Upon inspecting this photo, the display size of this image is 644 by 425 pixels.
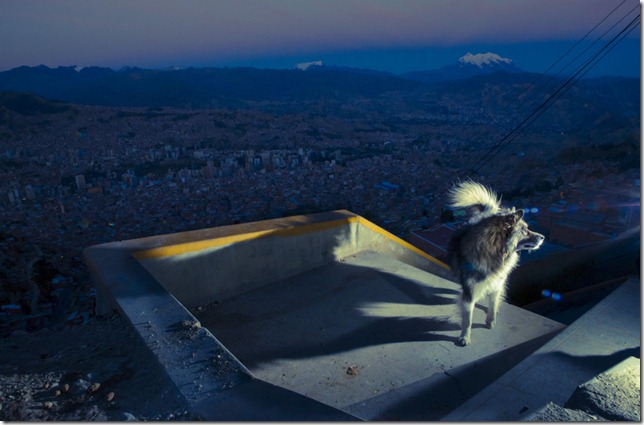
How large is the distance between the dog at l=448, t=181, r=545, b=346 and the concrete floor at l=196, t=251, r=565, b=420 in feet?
1.04

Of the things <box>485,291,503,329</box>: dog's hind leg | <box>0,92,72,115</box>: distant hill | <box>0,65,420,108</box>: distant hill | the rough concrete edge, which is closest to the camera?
the rough concrete edge

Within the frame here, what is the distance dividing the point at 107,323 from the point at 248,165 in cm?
2109

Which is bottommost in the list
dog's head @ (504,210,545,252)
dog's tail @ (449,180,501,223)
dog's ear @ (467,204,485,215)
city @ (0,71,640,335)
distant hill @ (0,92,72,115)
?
city @ (0,71,640,335)

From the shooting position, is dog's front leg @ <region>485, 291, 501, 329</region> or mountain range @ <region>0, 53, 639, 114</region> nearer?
dog's front leg @ <region>485, 291, 501, 329</region>

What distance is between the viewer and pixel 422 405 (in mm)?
2426

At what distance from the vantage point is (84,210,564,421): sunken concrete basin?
1838mm

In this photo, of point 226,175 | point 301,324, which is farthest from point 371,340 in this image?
point 226,175

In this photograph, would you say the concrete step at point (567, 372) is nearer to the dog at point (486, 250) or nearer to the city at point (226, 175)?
the dog at point (486, 250)

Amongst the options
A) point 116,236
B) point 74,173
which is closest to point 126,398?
point 116,236

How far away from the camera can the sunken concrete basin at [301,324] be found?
1.84 m

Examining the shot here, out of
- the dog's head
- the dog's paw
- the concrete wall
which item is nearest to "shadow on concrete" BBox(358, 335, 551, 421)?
the dog's paw

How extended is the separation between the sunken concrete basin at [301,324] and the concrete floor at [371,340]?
0.04 ft

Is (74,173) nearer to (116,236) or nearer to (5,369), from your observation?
(116,236)

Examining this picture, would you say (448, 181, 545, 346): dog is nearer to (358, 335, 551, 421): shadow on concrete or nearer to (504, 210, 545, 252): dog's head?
(504, 210, 545, 252): dog's head
